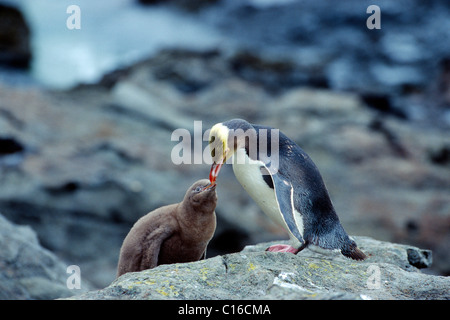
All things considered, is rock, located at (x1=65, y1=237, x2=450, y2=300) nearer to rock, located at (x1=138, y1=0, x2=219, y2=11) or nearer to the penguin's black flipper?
the penguin's black flipper

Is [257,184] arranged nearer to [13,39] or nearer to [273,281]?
[273,281]

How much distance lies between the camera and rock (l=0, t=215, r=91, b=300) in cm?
474

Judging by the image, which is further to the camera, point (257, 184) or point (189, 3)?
point (189, 3)

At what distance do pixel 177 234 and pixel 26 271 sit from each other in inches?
59.0

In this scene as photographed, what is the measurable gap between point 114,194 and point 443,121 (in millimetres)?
8464

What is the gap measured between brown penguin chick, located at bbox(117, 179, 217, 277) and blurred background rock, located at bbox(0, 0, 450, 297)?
Answer: 12.5 ft

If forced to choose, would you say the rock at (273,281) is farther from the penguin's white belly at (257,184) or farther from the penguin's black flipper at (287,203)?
the penguin's white belly at (257,184)

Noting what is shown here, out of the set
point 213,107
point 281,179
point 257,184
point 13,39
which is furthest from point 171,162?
point 13,39

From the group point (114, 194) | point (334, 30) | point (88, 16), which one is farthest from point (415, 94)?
point (88, 16)

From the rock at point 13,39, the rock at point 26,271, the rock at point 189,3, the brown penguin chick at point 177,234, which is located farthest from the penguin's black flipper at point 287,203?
the rock at point 189,3

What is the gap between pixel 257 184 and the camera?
4121mm

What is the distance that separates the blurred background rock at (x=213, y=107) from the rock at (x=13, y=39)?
0.04 meters

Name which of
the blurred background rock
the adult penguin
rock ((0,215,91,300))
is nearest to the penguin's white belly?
the adult penguin

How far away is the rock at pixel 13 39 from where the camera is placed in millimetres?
16305
